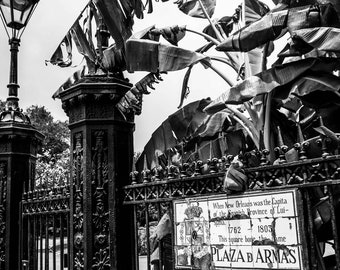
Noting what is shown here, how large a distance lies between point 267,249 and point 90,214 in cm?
185

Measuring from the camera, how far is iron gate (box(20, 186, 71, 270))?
4.74 meters

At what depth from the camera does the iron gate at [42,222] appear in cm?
474

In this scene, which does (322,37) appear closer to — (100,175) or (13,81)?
(100,175)

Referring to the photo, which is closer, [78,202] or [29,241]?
[78,202]

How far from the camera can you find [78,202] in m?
4.35

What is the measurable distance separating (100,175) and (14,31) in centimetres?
286

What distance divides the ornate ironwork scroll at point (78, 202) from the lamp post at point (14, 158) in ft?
5.62

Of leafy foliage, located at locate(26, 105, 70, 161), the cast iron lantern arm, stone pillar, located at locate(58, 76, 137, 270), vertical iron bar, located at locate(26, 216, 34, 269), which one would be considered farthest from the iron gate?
leafy foliage, located at locate(26, 105, 70, 161)

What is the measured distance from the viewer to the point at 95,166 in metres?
4.30

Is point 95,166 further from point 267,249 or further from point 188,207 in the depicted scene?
point 267,249

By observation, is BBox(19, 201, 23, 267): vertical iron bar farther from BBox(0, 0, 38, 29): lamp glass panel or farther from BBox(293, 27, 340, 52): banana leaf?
BBox(293, 27, 340, 52): banana leaf

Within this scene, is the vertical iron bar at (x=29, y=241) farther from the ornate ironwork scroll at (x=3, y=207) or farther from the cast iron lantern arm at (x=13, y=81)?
the cast iron lantern arm at (x=13, y=81)

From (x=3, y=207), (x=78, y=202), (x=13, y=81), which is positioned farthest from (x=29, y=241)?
(x=13, y=81)

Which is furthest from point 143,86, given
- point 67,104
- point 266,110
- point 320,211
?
point 320,211
